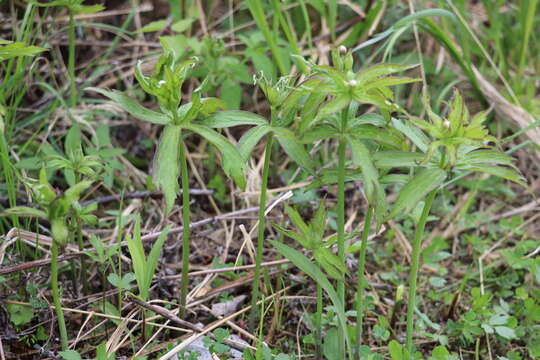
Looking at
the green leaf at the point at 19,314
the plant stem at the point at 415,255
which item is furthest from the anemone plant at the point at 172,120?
the green leaf at the point at 19,314

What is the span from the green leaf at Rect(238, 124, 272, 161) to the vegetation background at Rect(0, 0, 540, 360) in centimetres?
6

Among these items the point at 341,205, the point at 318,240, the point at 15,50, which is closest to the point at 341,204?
the point at 341,205

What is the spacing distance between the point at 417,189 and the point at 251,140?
16.5 inches

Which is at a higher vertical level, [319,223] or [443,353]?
[319,223]

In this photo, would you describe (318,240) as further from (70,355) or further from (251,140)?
(70,355)

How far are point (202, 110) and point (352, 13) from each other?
6.23 feet

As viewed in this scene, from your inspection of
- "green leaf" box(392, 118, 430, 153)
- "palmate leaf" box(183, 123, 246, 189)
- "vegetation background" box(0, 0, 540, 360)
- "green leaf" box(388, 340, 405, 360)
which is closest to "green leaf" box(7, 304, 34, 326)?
"vegetation background" box(0, 0, 540, 360)

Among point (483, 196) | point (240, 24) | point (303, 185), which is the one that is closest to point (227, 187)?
point (303, 185)

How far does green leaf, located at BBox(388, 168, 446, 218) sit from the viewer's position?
130 centimetres

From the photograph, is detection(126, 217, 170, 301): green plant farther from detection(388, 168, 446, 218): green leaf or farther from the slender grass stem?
detection(388, 168, 446, 218): green leaf

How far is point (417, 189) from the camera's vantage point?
1312mm

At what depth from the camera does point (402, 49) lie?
310cm

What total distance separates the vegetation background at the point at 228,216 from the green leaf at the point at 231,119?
0.22 ft

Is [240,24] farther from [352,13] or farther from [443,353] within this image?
[443,353]
